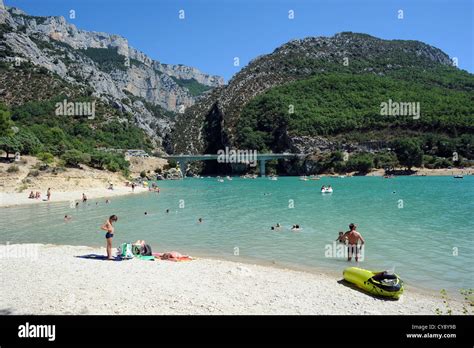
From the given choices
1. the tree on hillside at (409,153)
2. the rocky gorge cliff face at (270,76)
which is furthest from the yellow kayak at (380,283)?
the rocky gorge cliff face at (270,76)

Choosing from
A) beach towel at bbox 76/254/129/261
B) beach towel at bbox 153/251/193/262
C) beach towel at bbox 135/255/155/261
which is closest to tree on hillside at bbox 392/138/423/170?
beach towel at bbox 153/251/193/262

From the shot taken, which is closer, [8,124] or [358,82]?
[8,124]

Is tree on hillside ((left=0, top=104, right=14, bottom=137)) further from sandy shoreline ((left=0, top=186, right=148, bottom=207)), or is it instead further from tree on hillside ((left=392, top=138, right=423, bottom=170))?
tree on hillside ((left=392, top=138, right=423, bottom=170))

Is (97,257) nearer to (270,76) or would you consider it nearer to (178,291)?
(178,291)
